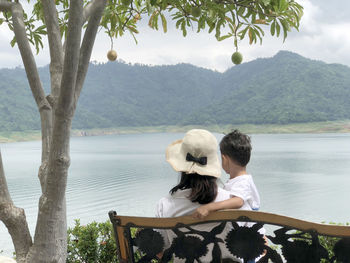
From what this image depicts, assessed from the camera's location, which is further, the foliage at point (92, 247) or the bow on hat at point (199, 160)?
the foliage at point (92, 247)

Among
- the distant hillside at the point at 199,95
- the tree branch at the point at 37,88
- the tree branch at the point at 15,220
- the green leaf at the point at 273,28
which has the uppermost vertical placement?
the distant hillside at the point at 199,95

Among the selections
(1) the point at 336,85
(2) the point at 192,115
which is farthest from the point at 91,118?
(1) the point at 336,85

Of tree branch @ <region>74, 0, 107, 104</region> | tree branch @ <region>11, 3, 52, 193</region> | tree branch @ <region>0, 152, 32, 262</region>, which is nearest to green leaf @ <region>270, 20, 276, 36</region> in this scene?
tree branch @ <region>74, 0, 107, 104</region>

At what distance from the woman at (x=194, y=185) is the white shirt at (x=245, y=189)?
0.52ft

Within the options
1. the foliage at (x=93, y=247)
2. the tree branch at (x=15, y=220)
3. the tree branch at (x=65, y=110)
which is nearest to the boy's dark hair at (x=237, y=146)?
the tree branch at (x=65, y=110)

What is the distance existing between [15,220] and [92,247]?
0.86 meters

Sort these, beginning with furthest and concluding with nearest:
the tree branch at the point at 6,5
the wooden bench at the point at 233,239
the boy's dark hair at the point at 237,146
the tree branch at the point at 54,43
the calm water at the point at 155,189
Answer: the calm water at the point at 155,189
the tree branch at the point at 6,5
the tree branch at the point at 54,43
the boy's dark hair at the point at 237,146
the wooden bench at the point at 233,239

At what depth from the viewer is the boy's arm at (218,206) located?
1.18 m

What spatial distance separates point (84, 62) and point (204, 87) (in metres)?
107

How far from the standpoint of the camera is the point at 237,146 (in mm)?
1603

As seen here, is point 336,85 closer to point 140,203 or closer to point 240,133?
point 140,203

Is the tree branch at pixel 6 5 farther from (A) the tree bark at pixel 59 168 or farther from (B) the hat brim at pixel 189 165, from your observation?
(B) the hat brim at pixel 189 165

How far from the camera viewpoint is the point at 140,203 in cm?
1421

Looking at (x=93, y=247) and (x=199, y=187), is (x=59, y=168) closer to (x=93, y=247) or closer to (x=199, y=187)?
(x=199, y=187)
